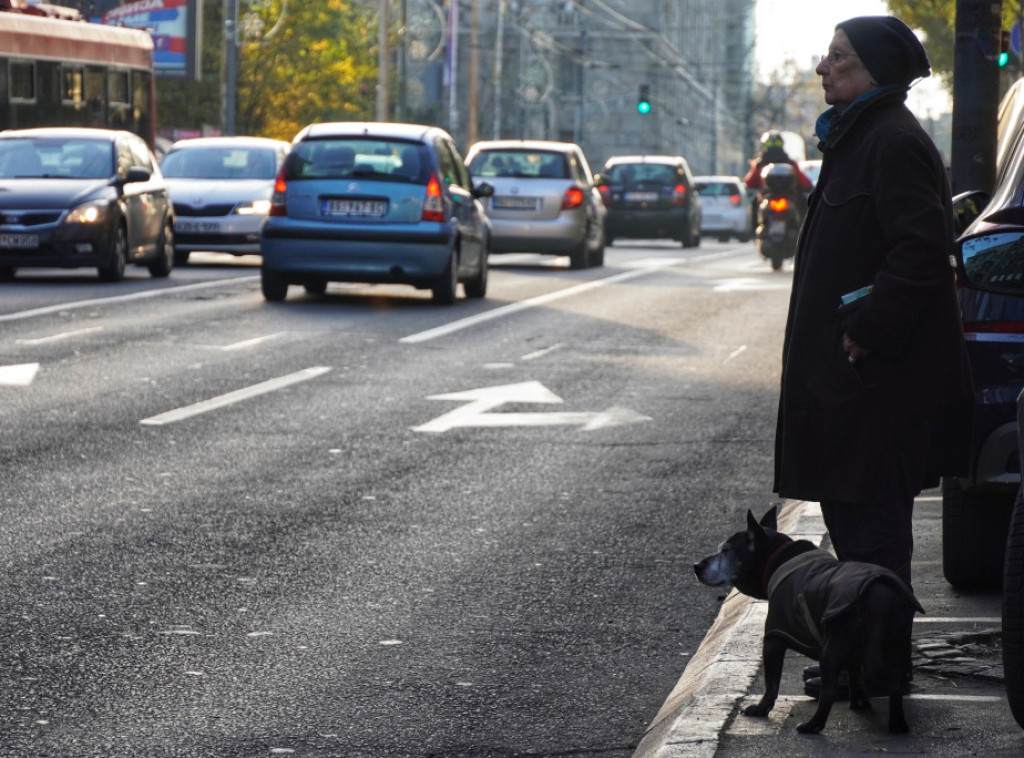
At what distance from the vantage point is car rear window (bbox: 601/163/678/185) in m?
39.2

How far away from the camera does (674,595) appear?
23.6ft

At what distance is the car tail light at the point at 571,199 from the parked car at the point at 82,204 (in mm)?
6425

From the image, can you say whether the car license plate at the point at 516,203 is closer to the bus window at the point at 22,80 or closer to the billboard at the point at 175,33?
the bus window at the point at 22,80

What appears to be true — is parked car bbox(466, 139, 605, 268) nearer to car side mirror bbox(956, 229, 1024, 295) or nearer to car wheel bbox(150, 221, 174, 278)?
car wheel bbox(150, 221, 174, 278)

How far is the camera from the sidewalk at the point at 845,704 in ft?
15.4

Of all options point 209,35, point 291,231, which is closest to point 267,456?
point 291,231

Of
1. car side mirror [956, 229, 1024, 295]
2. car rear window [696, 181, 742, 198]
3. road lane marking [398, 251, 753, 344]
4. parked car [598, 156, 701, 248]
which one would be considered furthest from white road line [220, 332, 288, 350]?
car rear window [696, 181, 742, 198]

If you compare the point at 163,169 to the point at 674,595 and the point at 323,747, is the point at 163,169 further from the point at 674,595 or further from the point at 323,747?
the point at 323,747

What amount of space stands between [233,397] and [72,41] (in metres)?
19.3

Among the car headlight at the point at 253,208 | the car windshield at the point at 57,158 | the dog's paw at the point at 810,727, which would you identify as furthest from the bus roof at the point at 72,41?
the dog's paw at the point at 810,727

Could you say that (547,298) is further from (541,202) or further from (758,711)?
(758,711)

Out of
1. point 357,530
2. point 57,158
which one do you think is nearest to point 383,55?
point 57,158

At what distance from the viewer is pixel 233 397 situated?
12344 mm

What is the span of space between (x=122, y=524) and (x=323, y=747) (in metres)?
3.19
